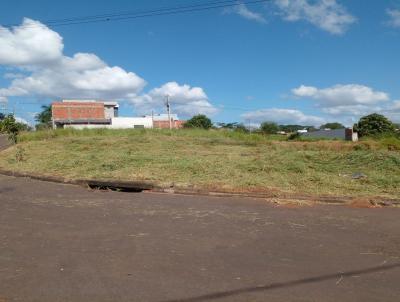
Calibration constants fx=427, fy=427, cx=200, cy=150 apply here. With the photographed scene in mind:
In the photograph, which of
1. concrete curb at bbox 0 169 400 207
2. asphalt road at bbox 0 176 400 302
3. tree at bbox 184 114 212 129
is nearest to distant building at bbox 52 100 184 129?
tree at bbox 184 114 212 129

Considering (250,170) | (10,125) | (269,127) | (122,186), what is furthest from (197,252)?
(269,127)

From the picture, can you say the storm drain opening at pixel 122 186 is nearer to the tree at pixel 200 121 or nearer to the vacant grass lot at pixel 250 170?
the vacant grass lot at pixel 250 170

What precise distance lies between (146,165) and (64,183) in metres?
2.64

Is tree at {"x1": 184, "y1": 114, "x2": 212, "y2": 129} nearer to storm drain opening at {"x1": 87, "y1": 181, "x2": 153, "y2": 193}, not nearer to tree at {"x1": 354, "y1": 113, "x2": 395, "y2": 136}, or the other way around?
tree at {"x1": 354, "y1": 113, "x2": 395, "y2": 136}

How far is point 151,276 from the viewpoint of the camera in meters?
4.40

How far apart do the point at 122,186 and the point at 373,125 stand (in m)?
65.8

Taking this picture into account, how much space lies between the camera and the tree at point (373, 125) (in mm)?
67875

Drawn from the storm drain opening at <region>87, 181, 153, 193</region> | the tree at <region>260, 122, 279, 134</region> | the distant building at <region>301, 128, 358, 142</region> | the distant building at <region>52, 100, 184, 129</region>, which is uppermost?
the distant building at <region>52, 100, 184, 129</region>

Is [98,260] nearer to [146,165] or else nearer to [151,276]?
[151,276]

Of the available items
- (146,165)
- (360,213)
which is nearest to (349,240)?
(360,213)

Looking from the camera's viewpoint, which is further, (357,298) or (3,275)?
(3,275)

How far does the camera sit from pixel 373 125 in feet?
228

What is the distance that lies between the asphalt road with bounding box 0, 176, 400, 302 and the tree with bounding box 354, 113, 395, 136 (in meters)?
64.9

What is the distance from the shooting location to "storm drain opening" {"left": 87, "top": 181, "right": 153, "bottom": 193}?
10914 mm
